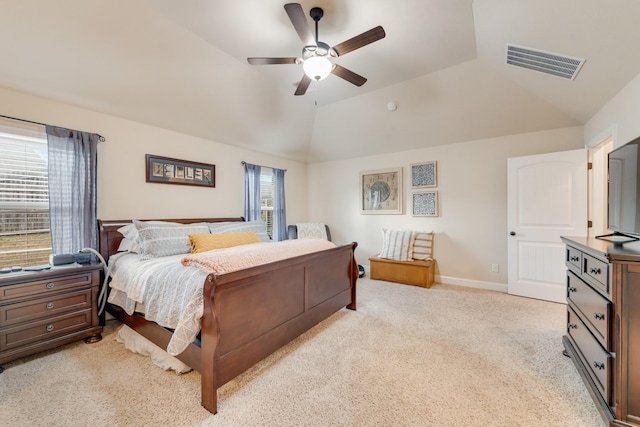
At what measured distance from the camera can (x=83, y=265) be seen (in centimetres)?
253

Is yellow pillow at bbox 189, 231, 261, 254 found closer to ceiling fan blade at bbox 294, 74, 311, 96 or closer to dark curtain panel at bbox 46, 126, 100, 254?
dark curtain panel at bbox 46, 126, 100, 254

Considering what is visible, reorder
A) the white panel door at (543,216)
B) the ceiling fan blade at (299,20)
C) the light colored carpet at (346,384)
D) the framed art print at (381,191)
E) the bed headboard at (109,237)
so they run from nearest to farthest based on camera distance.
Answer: the light colored carpet at (346,384)
the ceiling fan blade at (299,20)
the bed headboard at (109,237)
the white panel door at (543,216)
the framed art print at (381,191)

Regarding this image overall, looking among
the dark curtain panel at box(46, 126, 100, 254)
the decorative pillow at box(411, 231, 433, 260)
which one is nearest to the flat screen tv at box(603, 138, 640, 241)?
the decorative pillow at box(411, 231, 433, 260)

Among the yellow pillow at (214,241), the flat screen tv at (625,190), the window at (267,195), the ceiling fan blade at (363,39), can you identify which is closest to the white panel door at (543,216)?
the flat screen tv at (625,190)

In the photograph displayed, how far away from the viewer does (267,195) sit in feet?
17.0

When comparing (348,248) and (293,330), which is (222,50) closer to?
(348,248)

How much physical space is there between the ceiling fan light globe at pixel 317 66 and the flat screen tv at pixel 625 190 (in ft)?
6.95

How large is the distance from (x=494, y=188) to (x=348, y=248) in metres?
2.59

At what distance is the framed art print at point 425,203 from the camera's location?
453cm

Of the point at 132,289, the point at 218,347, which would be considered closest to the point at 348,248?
the point at 218,347

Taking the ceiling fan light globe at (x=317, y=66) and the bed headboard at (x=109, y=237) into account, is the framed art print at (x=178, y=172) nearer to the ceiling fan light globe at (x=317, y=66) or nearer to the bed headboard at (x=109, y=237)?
the bed headboard at (x=109, y=237)

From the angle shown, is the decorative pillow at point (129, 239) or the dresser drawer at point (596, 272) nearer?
the dresser drawer at point (596, 272)

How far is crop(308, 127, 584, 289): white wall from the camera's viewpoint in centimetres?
391

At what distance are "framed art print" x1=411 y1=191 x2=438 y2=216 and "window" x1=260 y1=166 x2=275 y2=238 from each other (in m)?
2.66
